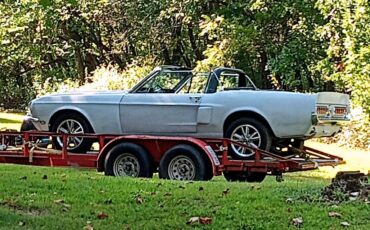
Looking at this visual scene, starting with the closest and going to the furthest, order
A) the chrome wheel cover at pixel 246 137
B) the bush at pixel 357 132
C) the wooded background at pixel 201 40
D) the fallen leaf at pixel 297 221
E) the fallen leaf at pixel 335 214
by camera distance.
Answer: the fallen leaf at pixel 297 221 → the fallen leaf at pixel 335 214 → the chrome wheel cover at pixel 246 137 → the bush at pixel 357 132 → the wooded background at pixel 201 40

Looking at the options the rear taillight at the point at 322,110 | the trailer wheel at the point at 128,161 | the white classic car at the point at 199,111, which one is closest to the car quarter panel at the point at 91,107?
the white classic car at the point at 199,111

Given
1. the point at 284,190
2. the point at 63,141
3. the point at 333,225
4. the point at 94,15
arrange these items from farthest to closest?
the point at 94,15 → the point at 63,141 → the point at 284,190 → the point at 333,225

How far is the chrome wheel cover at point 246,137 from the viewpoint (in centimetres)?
954

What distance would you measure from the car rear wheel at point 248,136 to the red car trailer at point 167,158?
0.12m

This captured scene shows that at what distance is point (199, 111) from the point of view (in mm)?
9781

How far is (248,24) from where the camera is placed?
73.5 ft

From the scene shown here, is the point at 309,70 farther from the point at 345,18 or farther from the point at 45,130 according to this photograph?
the point at 45,130

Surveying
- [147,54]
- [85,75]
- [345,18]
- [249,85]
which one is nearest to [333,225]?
[249,85]

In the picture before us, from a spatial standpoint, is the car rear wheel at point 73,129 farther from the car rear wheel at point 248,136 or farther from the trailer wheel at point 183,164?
the car rear wheel at point 248,136

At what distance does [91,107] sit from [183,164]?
72.8 inches

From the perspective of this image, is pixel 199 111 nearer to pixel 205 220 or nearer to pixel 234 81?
pixel 234 81

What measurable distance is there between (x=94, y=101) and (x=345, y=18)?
9.34m

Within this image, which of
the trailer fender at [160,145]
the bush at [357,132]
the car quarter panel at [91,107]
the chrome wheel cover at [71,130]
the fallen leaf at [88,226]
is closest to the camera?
the fallen leaf at [88,226]

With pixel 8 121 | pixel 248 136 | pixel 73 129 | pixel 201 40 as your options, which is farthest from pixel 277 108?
pixel 8 121
